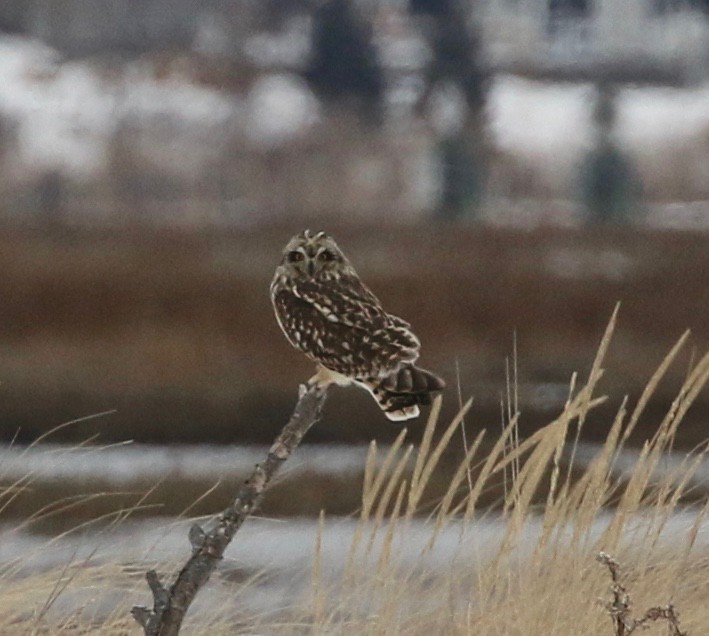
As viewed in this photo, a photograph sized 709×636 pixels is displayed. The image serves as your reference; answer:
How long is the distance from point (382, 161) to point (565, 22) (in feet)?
6.42

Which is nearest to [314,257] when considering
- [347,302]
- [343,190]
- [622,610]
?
[347,302]

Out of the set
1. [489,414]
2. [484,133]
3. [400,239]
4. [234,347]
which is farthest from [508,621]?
[400,239]

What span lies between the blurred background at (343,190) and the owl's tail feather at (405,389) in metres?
Answer: 7.47

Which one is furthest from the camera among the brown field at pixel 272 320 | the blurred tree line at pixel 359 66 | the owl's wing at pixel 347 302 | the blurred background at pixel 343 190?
the blurred tree line at pixel 359 66

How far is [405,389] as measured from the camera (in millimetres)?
2141

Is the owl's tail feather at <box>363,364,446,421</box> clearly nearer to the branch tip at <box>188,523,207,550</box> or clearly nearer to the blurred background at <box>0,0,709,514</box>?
the branch tip at <box>188,523,207,550</box>

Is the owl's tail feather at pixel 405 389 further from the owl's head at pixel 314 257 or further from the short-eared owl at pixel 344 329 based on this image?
the owl's head at pixel 314 257

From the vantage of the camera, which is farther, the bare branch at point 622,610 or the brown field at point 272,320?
the brown field at point 272,320

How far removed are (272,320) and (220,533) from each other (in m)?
9.54

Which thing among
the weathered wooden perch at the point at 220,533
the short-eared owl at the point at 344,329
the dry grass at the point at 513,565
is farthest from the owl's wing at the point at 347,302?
the dry grass at the point at 513,565

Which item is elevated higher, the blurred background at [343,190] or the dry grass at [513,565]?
the dry grass at [513,565]

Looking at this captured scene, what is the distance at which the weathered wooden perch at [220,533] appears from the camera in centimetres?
234

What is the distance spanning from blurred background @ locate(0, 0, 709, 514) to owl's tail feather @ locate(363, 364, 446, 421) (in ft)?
24.5

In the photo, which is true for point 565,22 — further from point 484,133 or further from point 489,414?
point 489,414
